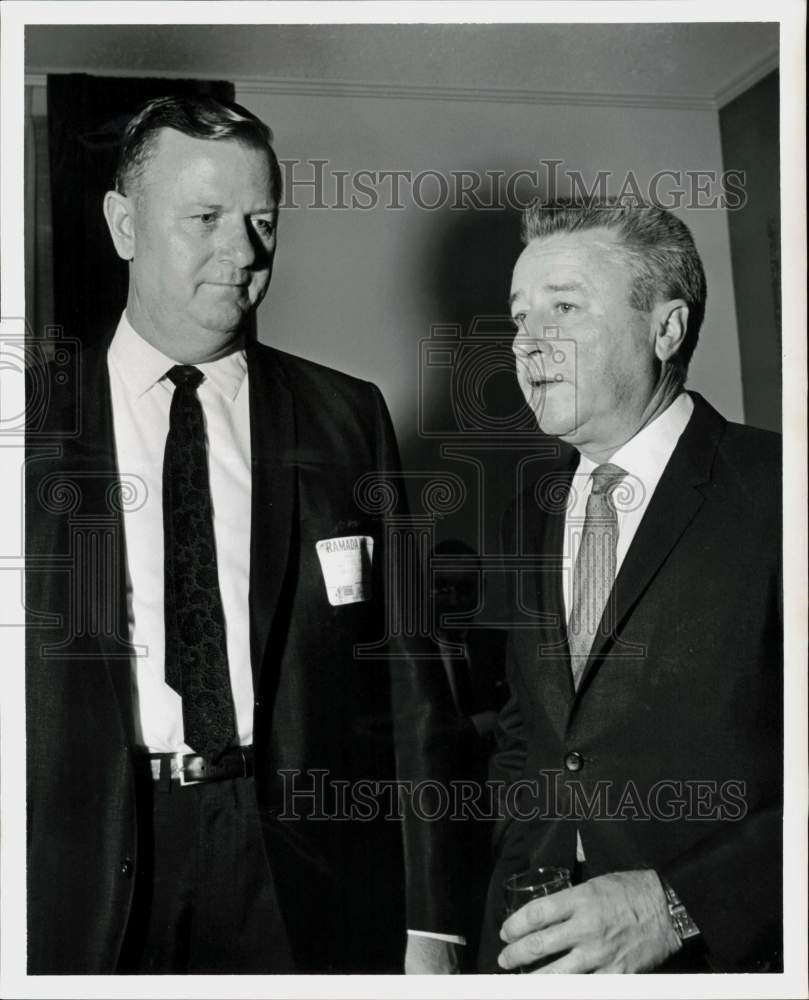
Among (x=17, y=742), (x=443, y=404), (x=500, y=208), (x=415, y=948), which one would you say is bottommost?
(x=415, y=948)

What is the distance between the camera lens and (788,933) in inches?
71.8

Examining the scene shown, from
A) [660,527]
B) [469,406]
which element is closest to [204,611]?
[469,406]

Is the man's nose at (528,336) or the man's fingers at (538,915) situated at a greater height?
the man's nose at (528,336)

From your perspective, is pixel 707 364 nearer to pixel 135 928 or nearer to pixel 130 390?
pixel 130 390

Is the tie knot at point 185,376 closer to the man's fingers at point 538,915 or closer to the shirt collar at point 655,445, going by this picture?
the shirt collar at point 655,445

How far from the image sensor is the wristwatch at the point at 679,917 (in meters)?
1.74

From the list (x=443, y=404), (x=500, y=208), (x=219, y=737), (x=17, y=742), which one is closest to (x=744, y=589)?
(x=443, y=404)

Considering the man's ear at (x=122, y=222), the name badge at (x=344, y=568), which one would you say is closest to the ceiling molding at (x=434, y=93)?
the man's ear at (x=122, y=222)

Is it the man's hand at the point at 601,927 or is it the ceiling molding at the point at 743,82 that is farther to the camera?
the ceiling molding at the point at 743,82

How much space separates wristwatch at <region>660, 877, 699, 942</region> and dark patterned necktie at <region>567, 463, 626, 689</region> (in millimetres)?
375

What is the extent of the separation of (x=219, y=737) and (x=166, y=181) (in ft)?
2.96

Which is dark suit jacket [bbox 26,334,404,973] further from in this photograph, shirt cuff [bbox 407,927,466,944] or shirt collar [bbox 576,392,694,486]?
shirt collar [bbox 576,392,694,486]

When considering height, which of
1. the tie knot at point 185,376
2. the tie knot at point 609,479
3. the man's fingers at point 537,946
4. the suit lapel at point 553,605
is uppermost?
the tie knot at point 185,376

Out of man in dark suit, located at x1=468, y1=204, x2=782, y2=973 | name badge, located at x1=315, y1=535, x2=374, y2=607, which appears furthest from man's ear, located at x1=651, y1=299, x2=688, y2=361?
name badge, located at x1=315, y1=535, x2=374, y2=607
